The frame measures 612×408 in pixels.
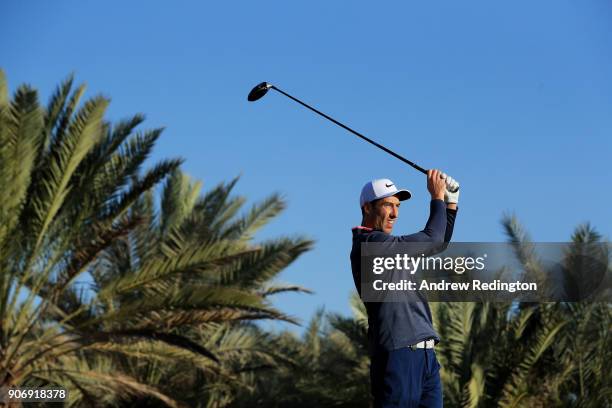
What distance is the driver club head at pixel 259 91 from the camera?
28.5 ft

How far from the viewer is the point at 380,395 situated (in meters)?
6.13

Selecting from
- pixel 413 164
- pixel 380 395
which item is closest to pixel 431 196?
pixel 413 164

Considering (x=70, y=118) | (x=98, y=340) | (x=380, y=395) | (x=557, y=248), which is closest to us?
(x=380, y=395)

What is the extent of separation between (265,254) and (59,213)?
489cm

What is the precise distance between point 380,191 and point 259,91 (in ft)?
8.16

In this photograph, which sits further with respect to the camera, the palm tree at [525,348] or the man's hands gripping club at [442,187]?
the palm tree at [525,348]

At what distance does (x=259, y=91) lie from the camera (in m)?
8.71

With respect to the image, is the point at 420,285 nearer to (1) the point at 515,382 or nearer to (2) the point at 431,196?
(2) the point at 431,196

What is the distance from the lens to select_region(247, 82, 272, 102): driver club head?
8684mm

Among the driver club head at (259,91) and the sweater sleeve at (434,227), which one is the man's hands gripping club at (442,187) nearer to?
the sweater sleeve at (434,227)

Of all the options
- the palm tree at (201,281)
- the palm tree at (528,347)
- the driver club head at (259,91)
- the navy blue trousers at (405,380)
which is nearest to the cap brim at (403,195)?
the navy blue trousers at (405,380)

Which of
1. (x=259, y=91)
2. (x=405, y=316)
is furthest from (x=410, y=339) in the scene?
(x=259, y=91)

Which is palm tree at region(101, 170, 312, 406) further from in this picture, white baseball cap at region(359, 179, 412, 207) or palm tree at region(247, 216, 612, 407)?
white baseball cap at region(359, 179, 412, 207)

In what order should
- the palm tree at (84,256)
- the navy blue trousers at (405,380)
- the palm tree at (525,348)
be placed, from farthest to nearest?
the palm tree at (525,348), the palm tree at (84,256), the navy blue trousers at (405,380)
